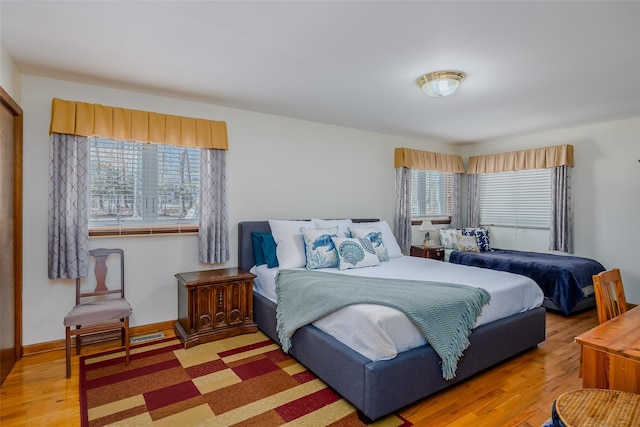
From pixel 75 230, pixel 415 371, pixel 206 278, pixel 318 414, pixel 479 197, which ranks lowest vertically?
pixel 318 414

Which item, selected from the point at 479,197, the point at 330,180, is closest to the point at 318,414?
the point at 330,180

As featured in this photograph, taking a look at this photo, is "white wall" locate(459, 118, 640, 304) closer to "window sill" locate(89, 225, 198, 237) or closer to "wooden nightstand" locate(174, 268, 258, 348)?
"wooden nightstand" locate(174, 268, 258, 348)

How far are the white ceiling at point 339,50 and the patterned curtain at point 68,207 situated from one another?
2.08 feet

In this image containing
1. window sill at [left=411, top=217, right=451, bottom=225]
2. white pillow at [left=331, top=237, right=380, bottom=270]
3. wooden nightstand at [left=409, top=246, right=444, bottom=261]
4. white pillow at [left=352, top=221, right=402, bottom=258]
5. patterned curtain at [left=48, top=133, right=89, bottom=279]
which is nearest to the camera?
patterned curtain at [left=48, top=133, right=89, bottom=279]

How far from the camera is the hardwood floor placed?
197cm

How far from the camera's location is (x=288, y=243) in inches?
136

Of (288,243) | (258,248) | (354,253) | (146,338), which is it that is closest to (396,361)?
(354,253)

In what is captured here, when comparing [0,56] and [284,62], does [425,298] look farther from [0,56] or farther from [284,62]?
[0,56]

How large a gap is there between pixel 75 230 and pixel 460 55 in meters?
3.45

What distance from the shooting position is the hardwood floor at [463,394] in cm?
197

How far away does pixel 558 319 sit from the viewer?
3.76 metres

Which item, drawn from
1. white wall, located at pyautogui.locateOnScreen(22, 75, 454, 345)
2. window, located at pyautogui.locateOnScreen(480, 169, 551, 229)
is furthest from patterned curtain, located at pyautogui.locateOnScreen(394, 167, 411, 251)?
window, located at pyautogui.locateOnScreen(480, 169, 551, 229)

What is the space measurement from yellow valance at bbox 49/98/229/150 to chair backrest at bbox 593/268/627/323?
3240mm

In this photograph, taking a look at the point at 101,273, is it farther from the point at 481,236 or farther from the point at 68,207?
the point at 481,236
